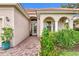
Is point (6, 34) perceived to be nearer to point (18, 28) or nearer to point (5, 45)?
point (5, 45)

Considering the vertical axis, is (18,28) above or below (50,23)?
below

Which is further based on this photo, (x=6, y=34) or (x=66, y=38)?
(x=66, y=38)

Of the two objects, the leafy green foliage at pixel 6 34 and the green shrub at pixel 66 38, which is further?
the green shrub at pixel 66 38

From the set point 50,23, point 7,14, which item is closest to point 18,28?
point 7,14

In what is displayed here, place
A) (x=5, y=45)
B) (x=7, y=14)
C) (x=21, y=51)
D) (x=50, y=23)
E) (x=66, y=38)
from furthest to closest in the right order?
(x=50, y=23) → (x=7, y=14) → (x=66, y=38) → (x=5, y=45) → (x=21, y=51)

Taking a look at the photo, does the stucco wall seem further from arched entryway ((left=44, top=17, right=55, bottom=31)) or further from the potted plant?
arched entryway ((left=44, top=17, right=55, bottom=31))

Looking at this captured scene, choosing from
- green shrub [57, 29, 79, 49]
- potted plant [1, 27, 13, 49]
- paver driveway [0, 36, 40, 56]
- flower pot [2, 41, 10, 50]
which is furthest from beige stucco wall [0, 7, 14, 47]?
green shrub [57, 29, 79, 49]

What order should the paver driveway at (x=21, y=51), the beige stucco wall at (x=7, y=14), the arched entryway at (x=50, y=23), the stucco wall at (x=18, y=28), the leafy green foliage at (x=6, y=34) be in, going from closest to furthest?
the paver driveway at (x=21, y=51), the leafy green foliage at (x=6, y=34), the beige stucco wall at (x=7, y=14), the stucco wall at (x=18, y=28), the arched entryway at (x=50, y=23)

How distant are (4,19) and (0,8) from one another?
3.70ft

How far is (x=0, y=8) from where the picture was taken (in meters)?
15.3

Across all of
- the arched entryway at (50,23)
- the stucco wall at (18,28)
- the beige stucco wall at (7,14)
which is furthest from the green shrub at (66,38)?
the arched entryway at (50,23)

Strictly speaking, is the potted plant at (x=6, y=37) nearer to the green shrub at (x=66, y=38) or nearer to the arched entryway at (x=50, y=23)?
the green shrub at (x=66, y=38)

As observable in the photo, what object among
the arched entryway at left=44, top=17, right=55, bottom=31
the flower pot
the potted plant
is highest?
the arched entryway at left=44, top=17, right=55, bottom=31

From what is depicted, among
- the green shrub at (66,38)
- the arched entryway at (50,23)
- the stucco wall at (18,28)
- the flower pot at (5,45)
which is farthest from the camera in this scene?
the arched entryway at (50,23)
